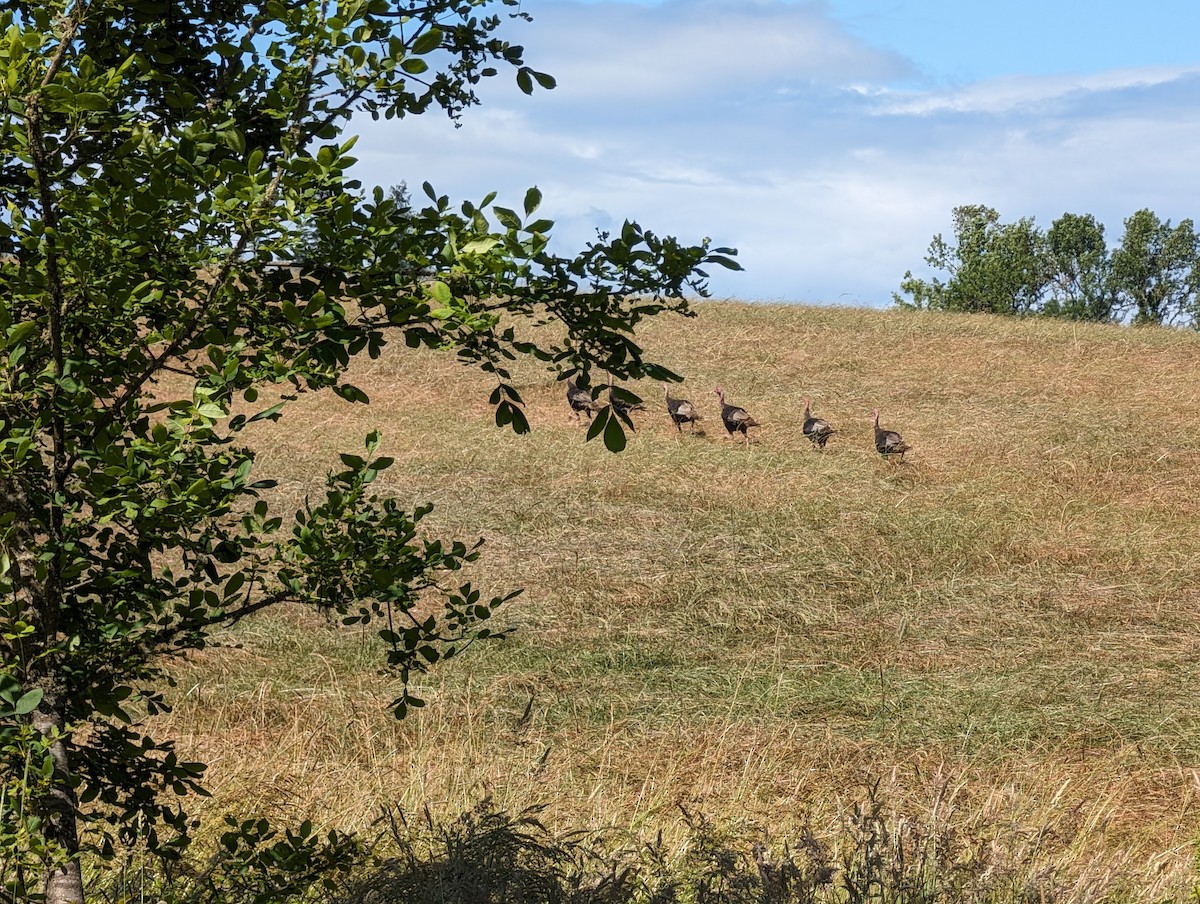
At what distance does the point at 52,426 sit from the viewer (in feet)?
10.9

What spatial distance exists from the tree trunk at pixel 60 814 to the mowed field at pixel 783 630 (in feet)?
1.84

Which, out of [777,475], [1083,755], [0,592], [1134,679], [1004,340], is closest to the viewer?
[0,592]

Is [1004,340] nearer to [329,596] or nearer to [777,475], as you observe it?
[777,475]

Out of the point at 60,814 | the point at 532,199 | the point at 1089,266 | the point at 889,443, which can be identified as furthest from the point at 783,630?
the point at 1089,266

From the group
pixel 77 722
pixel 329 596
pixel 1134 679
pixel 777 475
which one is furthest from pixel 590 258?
pixel 777 475

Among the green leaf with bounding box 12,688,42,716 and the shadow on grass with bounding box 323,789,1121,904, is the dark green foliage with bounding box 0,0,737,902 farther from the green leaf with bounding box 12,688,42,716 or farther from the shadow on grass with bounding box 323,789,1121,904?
the shadow on grass with bounding box 323,789,1121,904

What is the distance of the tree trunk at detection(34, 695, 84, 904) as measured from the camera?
11.1 ft

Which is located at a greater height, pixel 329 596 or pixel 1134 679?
pixel 329 596

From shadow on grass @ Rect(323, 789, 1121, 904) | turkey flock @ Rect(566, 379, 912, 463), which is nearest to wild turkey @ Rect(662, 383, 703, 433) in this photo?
turkey flock @ Rect(566, 379, 912, 463)

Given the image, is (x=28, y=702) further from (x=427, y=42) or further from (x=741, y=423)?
(x=741, y=423)

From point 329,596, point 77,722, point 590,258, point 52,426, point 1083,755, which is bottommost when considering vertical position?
point 1083,755

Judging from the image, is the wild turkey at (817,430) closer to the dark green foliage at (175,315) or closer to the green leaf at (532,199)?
the dark green foliage at (175,315)

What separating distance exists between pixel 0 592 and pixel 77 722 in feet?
2.46

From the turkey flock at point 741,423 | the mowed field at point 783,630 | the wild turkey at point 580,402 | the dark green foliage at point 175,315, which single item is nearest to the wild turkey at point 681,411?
the turkey flock at point 741,423
